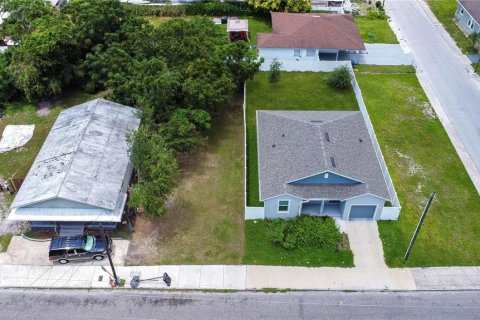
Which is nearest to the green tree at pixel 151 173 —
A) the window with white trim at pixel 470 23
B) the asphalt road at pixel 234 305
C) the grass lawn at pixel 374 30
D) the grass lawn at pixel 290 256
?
the asphalt road at pixel 234 305

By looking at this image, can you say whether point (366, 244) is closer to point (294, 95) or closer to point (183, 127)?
point (183, 127)

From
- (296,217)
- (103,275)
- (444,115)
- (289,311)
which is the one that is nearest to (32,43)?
(103,275)

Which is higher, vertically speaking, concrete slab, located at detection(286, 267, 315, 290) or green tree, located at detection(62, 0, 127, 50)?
green tree, located at detection(62, 0, 127, 50)

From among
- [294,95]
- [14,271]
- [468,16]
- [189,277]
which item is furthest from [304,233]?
[468,16]

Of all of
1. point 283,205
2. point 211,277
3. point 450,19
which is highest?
point 450,19

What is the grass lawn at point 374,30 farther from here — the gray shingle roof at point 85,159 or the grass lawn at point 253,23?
the gray shingle roof at point 85,159

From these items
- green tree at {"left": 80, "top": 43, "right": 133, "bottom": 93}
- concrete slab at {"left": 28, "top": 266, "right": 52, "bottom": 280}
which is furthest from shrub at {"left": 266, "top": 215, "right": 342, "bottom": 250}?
green tree at {"left": 80, "top": 43, "right": 133, "bottom": 93}

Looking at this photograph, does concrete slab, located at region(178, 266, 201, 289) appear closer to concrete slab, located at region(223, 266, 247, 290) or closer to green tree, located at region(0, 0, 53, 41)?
concrete slab, located at region(223, 266, 247, 290)
